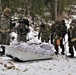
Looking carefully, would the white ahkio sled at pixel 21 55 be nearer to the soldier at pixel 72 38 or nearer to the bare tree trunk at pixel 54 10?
the soldier at pixel 72 38

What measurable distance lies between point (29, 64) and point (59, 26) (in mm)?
3388

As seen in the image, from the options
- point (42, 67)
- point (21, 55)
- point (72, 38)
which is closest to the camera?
point (42, 67)

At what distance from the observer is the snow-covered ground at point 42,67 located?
32.7 feet

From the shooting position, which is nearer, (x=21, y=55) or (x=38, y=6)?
(x=21, y=55)

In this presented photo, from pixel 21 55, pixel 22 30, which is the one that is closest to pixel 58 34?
pixel 22 30

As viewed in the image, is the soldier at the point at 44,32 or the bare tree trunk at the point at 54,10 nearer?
the soldier at the point at 44,32

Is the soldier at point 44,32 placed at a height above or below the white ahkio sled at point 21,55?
above

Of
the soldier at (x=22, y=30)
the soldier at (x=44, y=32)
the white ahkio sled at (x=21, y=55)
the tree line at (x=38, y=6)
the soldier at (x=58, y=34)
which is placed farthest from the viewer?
the tree line at (x=38, y=6)

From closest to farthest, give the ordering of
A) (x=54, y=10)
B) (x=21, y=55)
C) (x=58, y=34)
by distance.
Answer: (x=21, y=55)
(x=58, y=34)
(x=54, y=10)

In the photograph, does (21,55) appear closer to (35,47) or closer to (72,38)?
(35,47)

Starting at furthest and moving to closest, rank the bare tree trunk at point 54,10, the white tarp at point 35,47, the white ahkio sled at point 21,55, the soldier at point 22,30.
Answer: the bare tree trunk at point 54,10, the soldier at point 22,30, the white tarp at point 35,47, the white ahkio sled at point 21,55

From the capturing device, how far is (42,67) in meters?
10.9

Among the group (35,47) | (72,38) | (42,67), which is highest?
(72,38)

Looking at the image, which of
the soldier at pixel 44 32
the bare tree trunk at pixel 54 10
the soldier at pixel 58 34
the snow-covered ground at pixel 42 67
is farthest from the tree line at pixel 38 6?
the snow-covered ground at pixel 42 67
